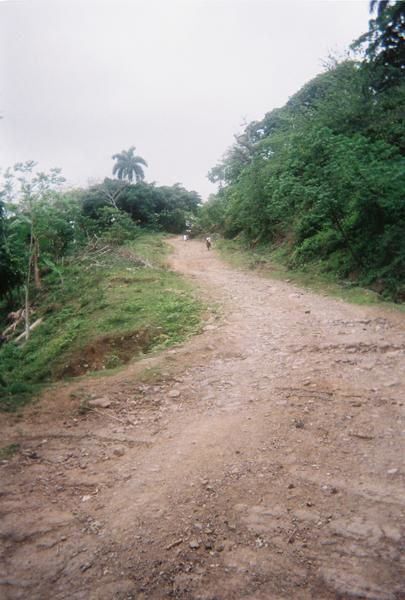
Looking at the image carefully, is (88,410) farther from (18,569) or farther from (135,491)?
(18,569)

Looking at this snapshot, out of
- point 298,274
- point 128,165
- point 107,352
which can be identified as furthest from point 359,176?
point 128,165

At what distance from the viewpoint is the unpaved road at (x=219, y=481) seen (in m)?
2.44

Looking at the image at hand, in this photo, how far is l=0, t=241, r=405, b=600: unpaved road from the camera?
2.44 meters

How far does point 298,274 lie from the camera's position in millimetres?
11977

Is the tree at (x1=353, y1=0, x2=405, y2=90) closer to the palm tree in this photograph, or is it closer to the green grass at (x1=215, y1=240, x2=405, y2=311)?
the green grass at (x1=215, y1=240, x2=405, y2=311)

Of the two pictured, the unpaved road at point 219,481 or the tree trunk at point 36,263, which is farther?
the tree trunk at point 36,263

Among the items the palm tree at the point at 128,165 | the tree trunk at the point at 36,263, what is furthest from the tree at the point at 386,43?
the palm tree at the point at 128,165

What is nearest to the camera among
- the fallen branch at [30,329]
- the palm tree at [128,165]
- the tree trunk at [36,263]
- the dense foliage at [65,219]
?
the dense foliage at [65,219]

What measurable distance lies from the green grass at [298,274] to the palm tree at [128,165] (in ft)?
94.0

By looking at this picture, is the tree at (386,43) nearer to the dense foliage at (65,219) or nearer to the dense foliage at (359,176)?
the dense foliage at (359,176)

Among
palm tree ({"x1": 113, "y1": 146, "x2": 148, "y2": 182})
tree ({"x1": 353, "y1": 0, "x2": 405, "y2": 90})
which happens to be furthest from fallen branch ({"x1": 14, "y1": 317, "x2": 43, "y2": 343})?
palm tree ({"x1": 113, "y1": 146, "x2": 148, "y2": 182})

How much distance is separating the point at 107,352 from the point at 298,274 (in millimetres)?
6722

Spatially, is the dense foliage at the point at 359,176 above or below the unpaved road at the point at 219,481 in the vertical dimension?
above

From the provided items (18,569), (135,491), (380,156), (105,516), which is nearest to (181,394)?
(135,491)
